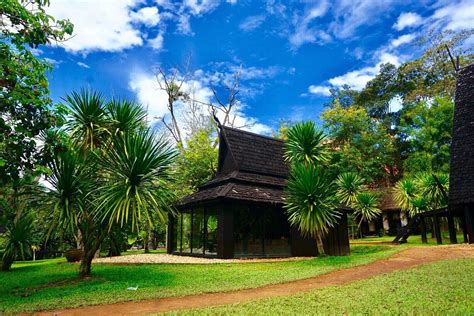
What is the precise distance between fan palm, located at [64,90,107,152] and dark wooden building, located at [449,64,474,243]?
14695 millimetres

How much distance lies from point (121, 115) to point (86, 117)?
93 centimetres

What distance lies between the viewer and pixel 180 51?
3316 centimetres

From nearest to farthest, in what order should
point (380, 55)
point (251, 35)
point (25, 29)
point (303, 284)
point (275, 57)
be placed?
point (25, 29) → point (303, 284) → point (251, 35) → point (275, 57) → point (380, 55)

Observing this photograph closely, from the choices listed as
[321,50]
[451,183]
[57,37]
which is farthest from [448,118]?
[57,37]

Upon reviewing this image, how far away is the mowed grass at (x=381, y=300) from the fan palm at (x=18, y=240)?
1047 centimetres

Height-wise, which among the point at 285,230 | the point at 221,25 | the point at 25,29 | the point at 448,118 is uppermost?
the point at 221,25

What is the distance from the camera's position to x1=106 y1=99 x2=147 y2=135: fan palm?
10016 millimetres

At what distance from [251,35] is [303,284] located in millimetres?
20177

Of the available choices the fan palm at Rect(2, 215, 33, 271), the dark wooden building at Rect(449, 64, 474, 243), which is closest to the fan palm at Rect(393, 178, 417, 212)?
the dark wooden building at Rect(449, 64, 474, 243)

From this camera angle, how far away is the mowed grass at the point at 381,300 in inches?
196

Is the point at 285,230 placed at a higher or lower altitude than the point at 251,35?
lower

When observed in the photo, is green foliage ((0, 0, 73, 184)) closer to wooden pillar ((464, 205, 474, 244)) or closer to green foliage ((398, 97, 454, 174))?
wooden pillar ((464, 205, 474, 244))

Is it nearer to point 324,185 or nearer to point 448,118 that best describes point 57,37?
point 324,185

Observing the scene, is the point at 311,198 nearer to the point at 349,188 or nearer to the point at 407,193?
the point at 407,193
